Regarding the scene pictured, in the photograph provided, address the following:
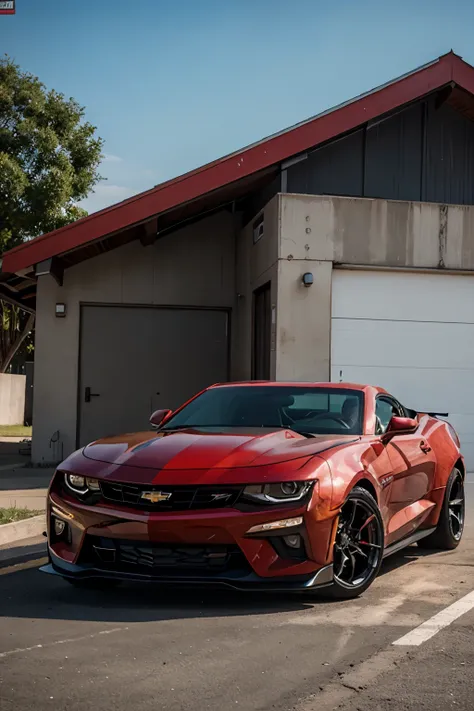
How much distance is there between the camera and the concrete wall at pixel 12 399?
1236 inches

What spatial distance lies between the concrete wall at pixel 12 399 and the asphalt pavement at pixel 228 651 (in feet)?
85.6

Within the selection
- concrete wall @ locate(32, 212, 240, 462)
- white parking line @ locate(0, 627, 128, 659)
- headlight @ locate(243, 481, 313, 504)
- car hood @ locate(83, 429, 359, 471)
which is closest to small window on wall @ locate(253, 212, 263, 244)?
concrete wall @ locate(32, 212, 240, 462)

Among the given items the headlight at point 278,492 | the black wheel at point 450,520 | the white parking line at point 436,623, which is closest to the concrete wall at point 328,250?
the black wheel at point 450,520

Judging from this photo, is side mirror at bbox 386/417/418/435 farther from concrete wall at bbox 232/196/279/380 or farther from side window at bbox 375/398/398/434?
concrete wall at bbox 232/196/279/380

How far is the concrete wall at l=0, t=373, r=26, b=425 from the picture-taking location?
31.4m

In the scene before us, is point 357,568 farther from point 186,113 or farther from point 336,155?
point 336,155

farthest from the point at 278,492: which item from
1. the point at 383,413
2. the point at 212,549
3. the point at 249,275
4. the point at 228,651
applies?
the point at 249,275

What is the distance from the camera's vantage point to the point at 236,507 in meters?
5.09

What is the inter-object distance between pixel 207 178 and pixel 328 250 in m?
2.02

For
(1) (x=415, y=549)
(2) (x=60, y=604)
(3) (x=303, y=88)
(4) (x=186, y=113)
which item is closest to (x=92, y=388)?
(4) (x=186, y=113)

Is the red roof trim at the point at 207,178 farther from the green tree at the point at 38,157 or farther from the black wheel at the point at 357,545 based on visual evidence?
the green tree at the point at 38,157

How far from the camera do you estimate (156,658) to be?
4262 mm

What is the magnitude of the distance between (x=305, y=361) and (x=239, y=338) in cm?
295

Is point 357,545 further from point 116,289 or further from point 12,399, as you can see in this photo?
point 12,399
